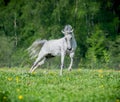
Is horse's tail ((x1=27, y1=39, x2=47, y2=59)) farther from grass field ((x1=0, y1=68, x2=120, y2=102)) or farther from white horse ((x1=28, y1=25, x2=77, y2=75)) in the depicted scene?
grass field ((x1=0, y1=68, x2=120, y2=102))

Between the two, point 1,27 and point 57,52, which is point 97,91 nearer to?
point 57,52

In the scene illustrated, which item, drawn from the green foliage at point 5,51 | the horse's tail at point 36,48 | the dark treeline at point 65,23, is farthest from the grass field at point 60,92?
the dark treeline at point 65,23

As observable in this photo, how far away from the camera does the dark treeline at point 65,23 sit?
132ft

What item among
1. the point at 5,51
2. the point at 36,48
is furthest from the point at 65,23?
the point at 36,48

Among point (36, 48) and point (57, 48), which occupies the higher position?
point (57, 48)

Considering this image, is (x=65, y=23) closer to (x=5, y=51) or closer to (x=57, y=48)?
(x=5, y=51)

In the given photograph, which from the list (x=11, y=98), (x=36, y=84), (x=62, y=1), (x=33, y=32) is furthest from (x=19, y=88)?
(x=33, y=32)

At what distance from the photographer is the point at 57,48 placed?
19.4m

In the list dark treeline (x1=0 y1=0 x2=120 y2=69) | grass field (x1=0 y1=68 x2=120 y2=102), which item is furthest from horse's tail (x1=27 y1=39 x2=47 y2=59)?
dark treeline (x1=0 y1=0 x2=120 y2=69)

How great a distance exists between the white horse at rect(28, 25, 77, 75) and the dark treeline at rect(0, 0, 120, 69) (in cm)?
1686

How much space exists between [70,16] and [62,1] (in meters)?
1.99

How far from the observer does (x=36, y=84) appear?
45.2ft

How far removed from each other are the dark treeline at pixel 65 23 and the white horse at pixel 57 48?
16.9 meters

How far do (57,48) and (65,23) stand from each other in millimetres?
23967
